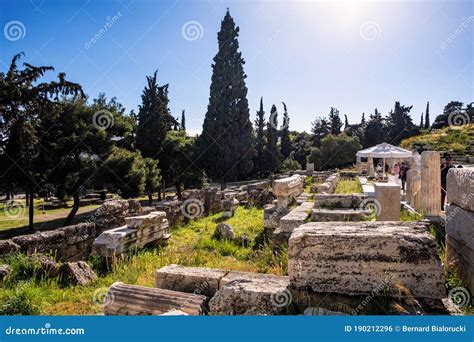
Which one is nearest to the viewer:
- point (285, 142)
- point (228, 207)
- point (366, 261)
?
point (366, 261)

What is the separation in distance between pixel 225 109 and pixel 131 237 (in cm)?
2208

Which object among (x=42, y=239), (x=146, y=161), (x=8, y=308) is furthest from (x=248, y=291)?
(x=146, y=161)

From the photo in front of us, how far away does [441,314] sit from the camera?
2.65 meters

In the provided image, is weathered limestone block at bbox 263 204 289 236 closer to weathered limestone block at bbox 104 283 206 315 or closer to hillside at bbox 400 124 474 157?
weathered limestone block at bbox 104 283 206 315

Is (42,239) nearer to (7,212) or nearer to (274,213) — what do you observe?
(274,213)

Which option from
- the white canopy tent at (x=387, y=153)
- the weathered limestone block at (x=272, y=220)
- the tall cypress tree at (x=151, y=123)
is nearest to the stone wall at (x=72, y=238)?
the weathered limestone block at (x=272, y=220)

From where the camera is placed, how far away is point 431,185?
7684 millimetres

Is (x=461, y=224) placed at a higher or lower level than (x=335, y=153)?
lower

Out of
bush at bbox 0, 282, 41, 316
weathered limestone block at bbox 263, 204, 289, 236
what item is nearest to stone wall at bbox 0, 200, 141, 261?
bush at bbox 0, 282, 41, 316

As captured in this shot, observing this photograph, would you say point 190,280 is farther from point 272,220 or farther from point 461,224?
point 272,220

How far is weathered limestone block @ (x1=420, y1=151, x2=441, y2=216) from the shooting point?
7598mm

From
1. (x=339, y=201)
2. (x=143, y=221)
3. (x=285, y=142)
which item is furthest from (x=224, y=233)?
(x=285, y=142)

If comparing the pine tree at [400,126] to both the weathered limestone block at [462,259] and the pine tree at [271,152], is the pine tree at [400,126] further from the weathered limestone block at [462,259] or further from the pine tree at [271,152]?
the weathered limestone block at [462,259]

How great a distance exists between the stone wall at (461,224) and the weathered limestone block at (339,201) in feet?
12.3
